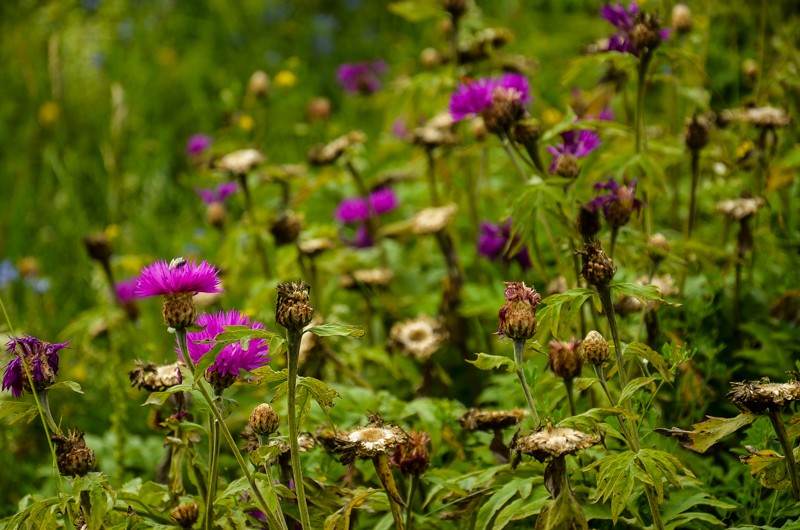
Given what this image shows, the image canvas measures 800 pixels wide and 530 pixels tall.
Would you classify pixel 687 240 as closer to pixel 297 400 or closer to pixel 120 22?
pixel 297 400

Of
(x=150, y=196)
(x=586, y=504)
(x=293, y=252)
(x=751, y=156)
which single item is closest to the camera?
(x=586, y=504)

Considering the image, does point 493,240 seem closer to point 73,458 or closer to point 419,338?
point 419,338

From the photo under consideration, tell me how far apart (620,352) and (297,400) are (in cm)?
43

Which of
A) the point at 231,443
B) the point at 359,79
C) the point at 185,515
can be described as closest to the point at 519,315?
the point at 231,443

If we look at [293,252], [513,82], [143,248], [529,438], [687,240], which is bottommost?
[143,248]

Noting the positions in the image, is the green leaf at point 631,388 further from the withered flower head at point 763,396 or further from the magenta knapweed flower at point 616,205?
the magenta knapweed flower at point 616,205

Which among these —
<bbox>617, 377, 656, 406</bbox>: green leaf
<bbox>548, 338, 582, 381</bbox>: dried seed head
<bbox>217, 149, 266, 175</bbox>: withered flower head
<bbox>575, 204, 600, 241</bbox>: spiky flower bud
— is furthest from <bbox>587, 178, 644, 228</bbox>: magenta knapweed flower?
<bbox>217, 149, 266, 175</bbox>: withered flower head

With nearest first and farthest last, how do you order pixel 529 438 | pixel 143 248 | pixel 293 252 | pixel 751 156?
pixel 529 438
pixel 751 156
pixel 293 252
pixel 143 248

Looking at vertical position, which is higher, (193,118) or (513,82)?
(513,82)

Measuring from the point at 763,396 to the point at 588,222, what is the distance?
426mm

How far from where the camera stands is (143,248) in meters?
3.23

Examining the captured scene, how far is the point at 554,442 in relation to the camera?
1044 millimetres

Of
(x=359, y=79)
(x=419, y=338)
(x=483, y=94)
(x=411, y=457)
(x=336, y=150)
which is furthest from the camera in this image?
(x=359, y=79)

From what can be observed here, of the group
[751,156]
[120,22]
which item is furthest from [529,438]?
[120,22]
